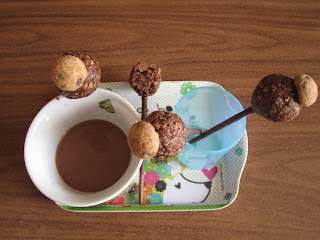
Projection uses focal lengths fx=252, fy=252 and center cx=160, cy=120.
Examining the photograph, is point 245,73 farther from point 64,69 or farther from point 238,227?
point 64,69

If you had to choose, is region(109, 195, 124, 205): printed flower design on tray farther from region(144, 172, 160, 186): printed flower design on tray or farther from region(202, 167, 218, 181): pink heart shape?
region(202, 167, 218, 181): pink heart shape

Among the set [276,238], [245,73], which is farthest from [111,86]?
[276,238]

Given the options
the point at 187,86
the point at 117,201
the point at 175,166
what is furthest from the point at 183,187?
the point at 187,86

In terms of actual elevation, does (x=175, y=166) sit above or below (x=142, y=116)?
below

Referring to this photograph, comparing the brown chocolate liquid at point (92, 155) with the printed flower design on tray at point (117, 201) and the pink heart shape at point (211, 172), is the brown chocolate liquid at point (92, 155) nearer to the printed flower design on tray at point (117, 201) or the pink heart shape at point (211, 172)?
the printed flower design on tray at point (117, 201)

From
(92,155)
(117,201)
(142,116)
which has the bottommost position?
(117,201)

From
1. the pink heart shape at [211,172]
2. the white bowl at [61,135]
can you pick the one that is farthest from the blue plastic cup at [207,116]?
the white bowl at [61,135]

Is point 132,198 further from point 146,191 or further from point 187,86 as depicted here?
point 187,86
